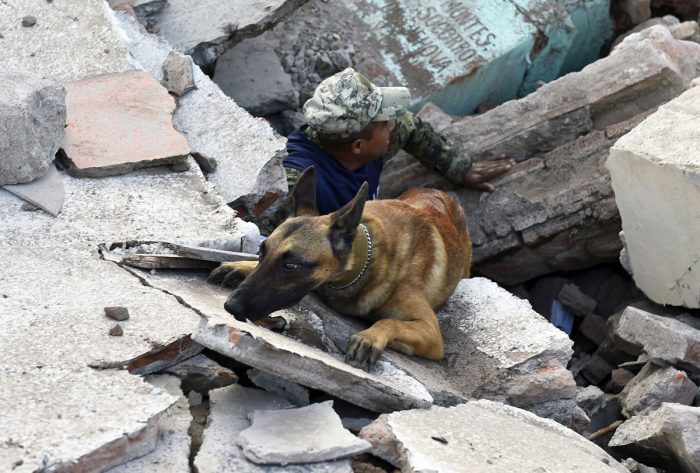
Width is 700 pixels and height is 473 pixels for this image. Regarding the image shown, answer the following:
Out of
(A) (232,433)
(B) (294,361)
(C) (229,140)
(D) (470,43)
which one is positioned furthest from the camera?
(D) (470,43)

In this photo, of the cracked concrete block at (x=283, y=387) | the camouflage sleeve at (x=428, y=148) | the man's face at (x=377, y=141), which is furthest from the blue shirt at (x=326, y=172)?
the cracked concrete block at (x=283, y=387)

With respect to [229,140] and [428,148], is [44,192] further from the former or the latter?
[428,148]

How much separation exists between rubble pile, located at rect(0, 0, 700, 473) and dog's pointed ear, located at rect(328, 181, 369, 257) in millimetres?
370

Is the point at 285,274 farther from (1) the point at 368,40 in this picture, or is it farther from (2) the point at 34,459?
(1) the point at 368,40

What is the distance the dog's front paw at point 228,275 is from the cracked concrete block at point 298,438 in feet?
3.70

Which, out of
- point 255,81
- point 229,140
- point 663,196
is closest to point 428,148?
point 229,140

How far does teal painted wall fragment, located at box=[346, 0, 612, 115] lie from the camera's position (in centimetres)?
832

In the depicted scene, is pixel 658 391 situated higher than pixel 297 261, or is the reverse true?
pixel 297 261

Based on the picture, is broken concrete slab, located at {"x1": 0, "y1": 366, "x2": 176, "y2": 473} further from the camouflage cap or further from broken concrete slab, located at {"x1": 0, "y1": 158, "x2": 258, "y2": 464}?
the camouflage cap

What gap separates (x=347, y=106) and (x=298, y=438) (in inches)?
102

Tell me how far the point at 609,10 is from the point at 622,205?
3632mm

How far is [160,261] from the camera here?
4.81 m

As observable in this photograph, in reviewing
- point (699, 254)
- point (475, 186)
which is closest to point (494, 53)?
point (475, 186)

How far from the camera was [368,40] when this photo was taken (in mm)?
8445
